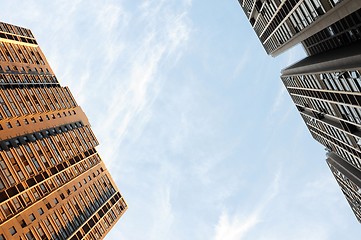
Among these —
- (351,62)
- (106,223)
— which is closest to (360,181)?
(351,62)

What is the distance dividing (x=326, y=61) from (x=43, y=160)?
46181mm

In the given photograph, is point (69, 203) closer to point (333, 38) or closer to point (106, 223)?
point (106, 223)

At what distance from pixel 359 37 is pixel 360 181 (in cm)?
3472

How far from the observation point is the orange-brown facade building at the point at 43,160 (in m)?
57.6

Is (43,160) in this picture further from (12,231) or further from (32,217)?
(12,231)

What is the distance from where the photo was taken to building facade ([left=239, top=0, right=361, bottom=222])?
4450cm

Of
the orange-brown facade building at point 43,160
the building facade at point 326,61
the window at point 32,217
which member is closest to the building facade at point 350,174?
the building facade at point 326,61

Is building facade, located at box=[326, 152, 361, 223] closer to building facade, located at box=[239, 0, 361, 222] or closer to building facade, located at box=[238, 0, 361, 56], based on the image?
building facade, located at box=[239, 0, 361, 222]

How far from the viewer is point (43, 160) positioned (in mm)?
66562

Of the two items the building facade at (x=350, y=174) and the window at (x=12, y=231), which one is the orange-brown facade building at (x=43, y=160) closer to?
the window at (x=12, y=231)

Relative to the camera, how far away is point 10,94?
67.8m

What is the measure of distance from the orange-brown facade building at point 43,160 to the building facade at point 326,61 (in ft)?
145

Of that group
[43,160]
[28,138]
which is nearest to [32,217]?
[43,160]

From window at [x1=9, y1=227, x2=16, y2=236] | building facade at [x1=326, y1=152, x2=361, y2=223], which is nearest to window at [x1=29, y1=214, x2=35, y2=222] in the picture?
window at [x1=9, y1=227, x2=16, y2=236]
